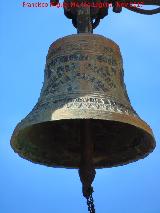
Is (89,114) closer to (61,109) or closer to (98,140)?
(61,109)

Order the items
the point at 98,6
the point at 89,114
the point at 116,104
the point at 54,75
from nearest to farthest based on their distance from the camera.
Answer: the point at 89,114 < the point at 116,104 < the point at 54,75 < the point at 98,6

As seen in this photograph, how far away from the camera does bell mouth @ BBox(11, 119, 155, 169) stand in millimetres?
3818

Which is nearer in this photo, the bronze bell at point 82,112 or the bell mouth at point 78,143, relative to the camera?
the bronze bell at point 82,112

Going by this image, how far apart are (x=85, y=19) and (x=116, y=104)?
0.75 metres

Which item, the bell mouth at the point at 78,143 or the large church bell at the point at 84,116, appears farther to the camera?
the bell mouth at the point at 78,143

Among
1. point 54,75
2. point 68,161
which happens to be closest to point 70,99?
point 54,75

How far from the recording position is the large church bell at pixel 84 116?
339 cm

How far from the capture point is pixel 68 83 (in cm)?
358

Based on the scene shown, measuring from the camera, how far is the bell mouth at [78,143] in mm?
3818

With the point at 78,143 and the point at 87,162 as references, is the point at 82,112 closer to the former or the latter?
the point at 87,162

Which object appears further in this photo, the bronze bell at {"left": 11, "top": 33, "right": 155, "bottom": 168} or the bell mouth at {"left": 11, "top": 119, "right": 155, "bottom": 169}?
the bell mouth at {"left": 11, "top": 119, "right": 155, "bottom": 169}

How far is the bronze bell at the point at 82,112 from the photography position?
11.1ft

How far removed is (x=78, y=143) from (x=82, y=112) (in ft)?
2.36

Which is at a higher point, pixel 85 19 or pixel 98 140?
pixel 85 19
